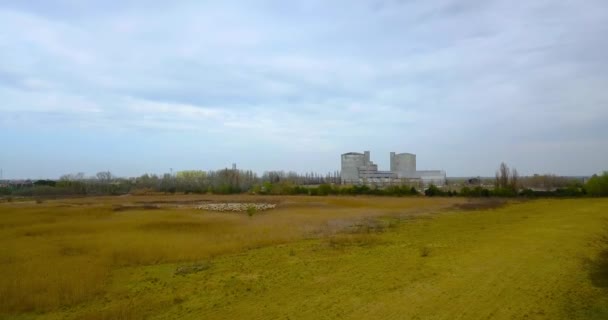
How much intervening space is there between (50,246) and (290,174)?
177088 mm

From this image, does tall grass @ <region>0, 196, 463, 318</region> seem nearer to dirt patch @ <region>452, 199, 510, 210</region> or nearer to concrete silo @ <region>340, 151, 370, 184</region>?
dirt patch @ <region>452, 199, 510, 210</region>

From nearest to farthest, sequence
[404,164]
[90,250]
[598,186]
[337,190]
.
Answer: [90,250], [598,186], [337,190], [404,164]

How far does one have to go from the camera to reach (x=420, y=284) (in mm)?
10156

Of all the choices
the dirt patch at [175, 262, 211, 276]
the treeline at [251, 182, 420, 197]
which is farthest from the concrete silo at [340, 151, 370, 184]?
the dirt patch at [175, 262, 211, 276]

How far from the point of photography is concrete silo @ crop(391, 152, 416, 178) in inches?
6422

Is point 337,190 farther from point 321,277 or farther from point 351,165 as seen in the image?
point 351,165

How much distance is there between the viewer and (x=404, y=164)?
165375 millimetres

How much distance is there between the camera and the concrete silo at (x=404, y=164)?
163125 mm

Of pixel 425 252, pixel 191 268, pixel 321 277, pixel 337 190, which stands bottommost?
pixel 191 268

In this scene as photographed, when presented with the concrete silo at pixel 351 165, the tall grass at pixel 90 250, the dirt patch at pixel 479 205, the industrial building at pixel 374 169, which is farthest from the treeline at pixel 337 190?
the concrete silo at pixel 351 165

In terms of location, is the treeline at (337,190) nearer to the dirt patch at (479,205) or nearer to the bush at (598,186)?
the dirt patch at (479,205)

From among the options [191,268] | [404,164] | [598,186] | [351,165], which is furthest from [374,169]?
[191,268]

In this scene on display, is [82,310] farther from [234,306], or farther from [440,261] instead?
[440,261]

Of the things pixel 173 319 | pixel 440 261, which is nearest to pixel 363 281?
pixel 440 261
